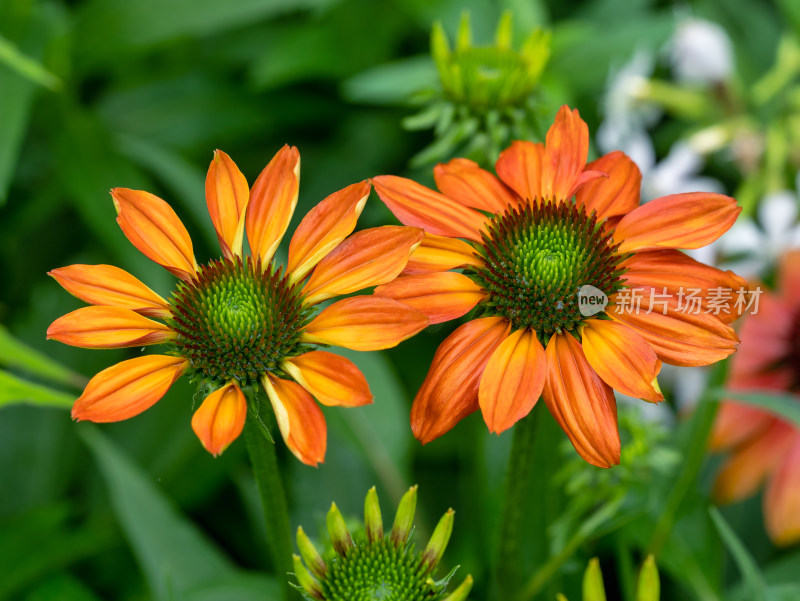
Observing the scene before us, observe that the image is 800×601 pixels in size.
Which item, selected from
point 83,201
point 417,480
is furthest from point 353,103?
→ point 417,480

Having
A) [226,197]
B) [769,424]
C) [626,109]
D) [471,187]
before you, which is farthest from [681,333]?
[626,109]

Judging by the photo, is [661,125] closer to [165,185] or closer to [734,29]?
[734,29]

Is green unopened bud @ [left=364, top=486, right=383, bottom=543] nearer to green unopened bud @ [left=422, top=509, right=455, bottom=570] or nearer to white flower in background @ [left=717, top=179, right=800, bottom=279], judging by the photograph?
green unopened bud @ [left=422, top=509, right=455, bottom=570]

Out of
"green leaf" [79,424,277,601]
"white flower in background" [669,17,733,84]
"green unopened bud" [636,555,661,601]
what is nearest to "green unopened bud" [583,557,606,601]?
"green unopened bud" [636,555,661,601]

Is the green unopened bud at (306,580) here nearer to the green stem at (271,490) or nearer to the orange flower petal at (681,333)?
the green stem at (271,490)

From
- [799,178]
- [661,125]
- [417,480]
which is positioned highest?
[661,125]

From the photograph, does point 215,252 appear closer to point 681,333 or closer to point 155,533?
point 155,533

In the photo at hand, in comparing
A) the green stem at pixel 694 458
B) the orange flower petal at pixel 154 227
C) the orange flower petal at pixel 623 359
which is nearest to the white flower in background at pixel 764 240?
the green stem at pixel 694 458
